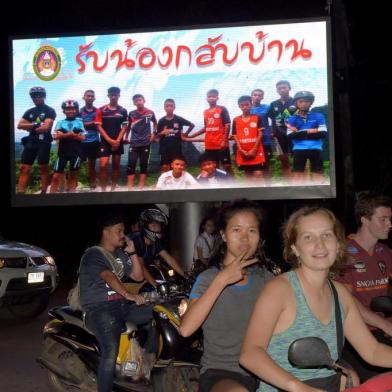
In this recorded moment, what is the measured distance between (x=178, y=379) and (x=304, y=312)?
2268mm

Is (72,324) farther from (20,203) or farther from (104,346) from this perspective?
(20,203)

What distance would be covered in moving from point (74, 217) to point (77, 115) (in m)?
33.3

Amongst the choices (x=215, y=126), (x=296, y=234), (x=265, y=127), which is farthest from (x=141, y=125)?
(x=296, y=234)

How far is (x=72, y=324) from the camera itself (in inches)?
251

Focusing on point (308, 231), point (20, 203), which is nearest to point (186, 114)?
point (20, 203)

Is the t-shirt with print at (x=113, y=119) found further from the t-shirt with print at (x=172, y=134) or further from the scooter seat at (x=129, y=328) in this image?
the scooter seat at (x=129, y=328)

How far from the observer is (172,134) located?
44.5 feet

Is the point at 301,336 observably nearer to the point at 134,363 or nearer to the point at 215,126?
the point at 134,363

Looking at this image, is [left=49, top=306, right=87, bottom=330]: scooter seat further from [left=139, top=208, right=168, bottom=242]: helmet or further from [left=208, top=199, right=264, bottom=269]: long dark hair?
[left=208, top=199, right=264, bottom=269]: long dark hair

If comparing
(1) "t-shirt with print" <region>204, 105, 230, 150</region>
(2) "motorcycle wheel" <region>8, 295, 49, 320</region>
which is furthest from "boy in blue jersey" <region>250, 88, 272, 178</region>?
(2) "motorcycle wheel" <region>8, 295, 49, 320</region>

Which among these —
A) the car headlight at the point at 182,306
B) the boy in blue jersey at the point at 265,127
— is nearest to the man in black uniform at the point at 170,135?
the boy in blue jersey at the point at 265,127

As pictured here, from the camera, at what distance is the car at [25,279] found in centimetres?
1123

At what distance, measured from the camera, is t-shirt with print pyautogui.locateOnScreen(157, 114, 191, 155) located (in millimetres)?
13547

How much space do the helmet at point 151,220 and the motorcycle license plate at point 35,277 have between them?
14.3ft
